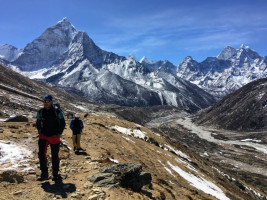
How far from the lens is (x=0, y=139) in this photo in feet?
53.6

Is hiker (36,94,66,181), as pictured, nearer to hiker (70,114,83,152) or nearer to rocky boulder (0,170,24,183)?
rocky boulder (0,170,24,183)

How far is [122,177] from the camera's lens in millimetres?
12844

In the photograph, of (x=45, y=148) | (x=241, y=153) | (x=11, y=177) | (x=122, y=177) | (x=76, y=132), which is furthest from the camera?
(x=241, y=153)

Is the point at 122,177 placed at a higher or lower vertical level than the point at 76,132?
lower

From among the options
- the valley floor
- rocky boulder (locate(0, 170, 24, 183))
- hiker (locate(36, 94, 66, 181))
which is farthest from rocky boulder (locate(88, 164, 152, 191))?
the valley floor

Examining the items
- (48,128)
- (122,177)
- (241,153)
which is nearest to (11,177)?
(48,128)

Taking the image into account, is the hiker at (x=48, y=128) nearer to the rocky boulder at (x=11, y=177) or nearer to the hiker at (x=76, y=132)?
the rocky boulder at (x=11, y=177)

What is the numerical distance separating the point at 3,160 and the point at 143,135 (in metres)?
35.6

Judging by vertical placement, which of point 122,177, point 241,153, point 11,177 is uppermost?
point 11,177

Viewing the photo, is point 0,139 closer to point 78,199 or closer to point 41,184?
point 41,184

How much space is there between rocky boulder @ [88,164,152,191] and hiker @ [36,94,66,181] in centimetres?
238

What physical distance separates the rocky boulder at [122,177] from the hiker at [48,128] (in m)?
2.38

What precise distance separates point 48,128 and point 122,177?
510 centimetres

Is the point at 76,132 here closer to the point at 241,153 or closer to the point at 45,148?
the point at 45,148
